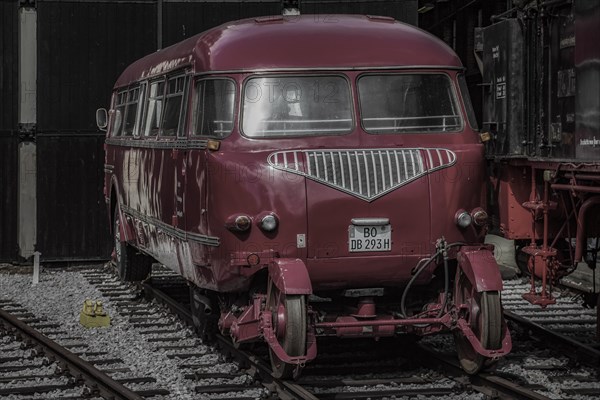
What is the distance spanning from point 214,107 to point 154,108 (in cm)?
260

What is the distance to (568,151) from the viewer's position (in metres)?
9.93

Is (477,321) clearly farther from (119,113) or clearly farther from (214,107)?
(119,113)

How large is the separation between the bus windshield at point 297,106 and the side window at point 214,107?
5.5 inches

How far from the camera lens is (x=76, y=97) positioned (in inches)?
734

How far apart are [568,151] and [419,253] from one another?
1619 millimetres

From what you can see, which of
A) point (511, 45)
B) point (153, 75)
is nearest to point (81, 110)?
point (153, 75)

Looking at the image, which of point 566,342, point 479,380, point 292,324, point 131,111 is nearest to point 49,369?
point 292,324

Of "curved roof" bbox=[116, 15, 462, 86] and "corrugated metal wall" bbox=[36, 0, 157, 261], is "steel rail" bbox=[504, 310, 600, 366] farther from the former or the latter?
"corrugated metal wall" bbox=[36, 0, 157, 261]

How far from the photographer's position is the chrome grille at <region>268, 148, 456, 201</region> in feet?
30.5

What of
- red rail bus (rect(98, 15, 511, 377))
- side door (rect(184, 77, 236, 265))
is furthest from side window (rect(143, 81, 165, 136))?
side door (rect(184, 77, 236, 265))

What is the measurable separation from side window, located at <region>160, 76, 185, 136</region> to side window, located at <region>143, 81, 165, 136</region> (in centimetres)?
34

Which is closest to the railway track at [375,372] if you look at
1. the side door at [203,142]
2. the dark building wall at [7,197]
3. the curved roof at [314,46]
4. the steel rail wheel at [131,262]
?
the side door at [203,142]

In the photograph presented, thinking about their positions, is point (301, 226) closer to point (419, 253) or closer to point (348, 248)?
point (348, 248)

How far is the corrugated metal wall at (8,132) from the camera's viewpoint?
18.3 m
